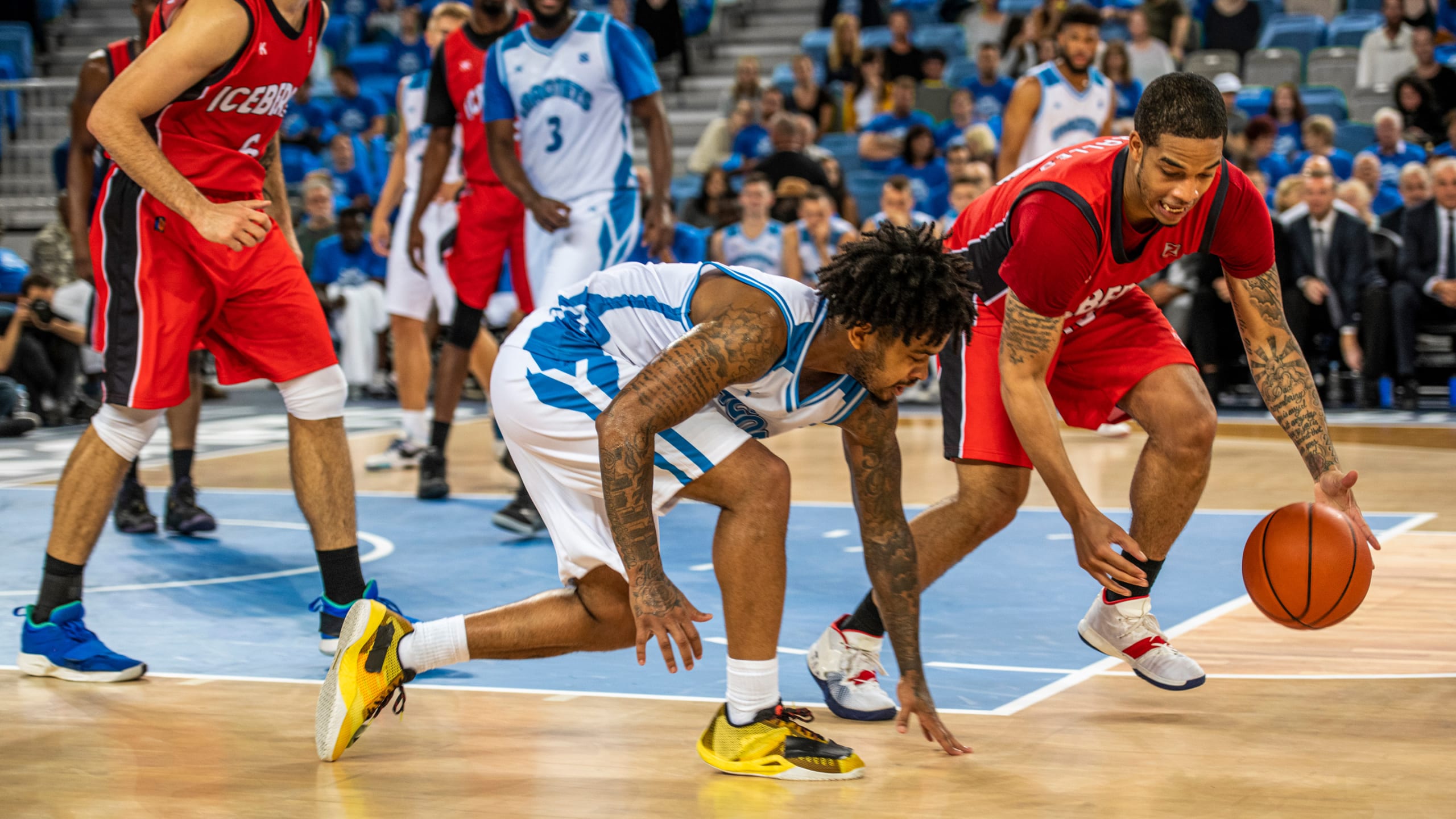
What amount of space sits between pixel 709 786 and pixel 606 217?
342 centimetres

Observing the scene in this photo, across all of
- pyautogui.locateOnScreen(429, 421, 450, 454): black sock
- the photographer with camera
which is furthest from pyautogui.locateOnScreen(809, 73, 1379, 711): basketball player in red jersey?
the photographer with camera

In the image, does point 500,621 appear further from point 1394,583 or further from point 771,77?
point 771,77

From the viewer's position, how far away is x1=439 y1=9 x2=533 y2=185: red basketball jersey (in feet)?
22.1

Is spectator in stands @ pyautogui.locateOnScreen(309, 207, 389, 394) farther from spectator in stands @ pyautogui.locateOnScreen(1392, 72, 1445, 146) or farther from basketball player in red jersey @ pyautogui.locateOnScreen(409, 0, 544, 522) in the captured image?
spectator in stands @ pyautogui.locateOnScreen(1392, 72, 1445, 146)

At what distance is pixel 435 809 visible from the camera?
2.84 m

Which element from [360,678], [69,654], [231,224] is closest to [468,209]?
[231,224]

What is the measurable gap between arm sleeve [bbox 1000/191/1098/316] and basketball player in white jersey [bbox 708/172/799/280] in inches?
301

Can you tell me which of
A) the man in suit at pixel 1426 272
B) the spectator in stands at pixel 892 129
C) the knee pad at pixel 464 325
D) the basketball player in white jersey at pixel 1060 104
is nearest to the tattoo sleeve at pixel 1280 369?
the basketball player in white jersey at pixel 1060 104

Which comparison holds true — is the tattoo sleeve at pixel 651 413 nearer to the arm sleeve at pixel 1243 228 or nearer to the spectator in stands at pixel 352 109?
the arm sleeve at pixel 1243 228

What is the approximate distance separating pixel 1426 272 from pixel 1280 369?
700cm

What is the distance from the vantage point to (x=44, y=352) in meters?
10.1

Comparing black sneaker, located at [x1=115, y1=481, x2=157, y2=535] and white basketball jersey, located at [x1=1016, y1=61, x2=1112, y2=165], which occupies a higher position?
white basketball jersey, located at [x1=1016, y1=61, x2=1112, y2=165]

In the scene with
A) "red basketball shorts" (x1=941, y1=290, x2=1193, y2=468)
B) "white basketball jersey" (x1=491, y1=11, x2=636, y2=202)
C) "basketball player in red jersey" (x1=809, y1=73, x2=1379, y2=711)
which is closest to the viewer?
"basketball player in red jersey" (x1=809, y1=73, x2=1379, y2=711)

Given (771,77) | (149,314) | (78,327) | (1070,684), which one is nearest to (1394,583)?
(1070,684)
